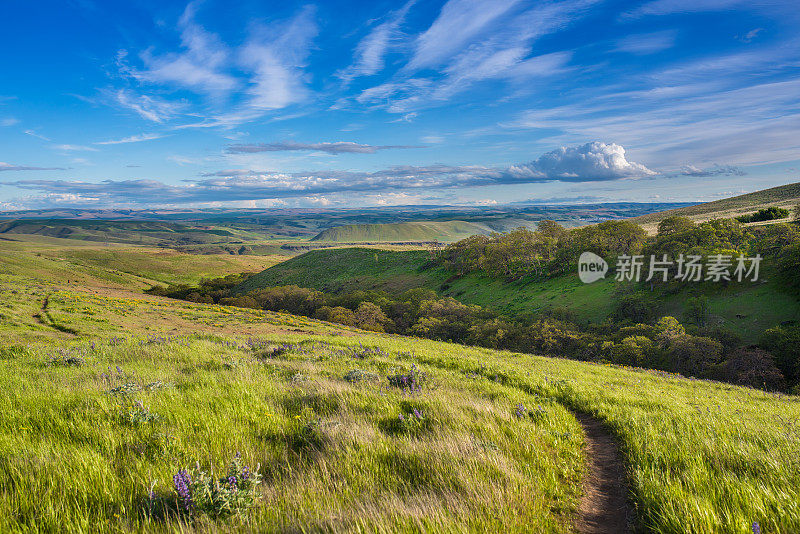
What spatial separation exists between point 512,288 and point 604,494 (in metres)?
76.0

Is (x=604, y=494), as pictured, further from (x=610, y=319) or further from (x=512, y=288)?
Result: (x=512, y=288)

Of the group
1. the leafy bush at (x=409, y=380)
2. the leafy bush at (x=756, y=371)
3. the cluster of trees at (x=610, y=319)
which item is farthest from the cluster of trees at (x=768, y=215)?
the leafy bush at (x=409, y=380)

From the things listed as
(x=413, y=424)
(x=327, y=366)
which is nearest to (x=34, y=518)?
(x=413, y=424)

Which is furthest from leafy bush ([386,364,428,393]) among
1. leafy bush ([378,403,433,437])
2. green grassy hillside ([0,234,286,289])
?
green grassy hillside ([0,234,286,289])

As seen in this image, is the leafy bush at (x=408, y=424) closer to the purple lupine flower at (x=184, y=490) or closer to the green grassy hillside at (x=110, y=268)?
the purple lupine flower at (x=184, y=490)

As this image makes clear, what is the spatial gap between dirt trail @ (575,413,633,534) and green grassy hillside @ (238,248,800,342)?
4600cm

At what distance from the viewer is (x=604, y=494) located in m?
3.86

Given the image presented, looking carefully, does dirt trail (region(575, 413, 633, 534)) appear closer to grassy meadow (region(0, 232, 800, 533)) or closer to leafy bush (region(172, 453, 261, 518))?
grassy meadow (region(0, 232, 800, 533))

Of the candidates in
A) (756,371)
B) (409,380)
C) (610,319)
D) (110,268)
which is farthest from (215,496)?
(110,268)

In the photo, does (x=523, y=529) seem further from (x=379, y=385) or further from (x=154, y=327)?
(x=154, y=327)

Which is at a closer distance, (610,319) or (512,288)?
(610,319)

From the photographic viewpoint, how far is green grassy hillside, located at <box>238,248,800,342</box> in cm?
3991

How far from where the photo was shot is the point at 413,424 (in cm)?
462

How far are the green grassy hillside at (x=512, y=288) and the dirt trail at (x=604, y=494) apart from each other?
151 ft
